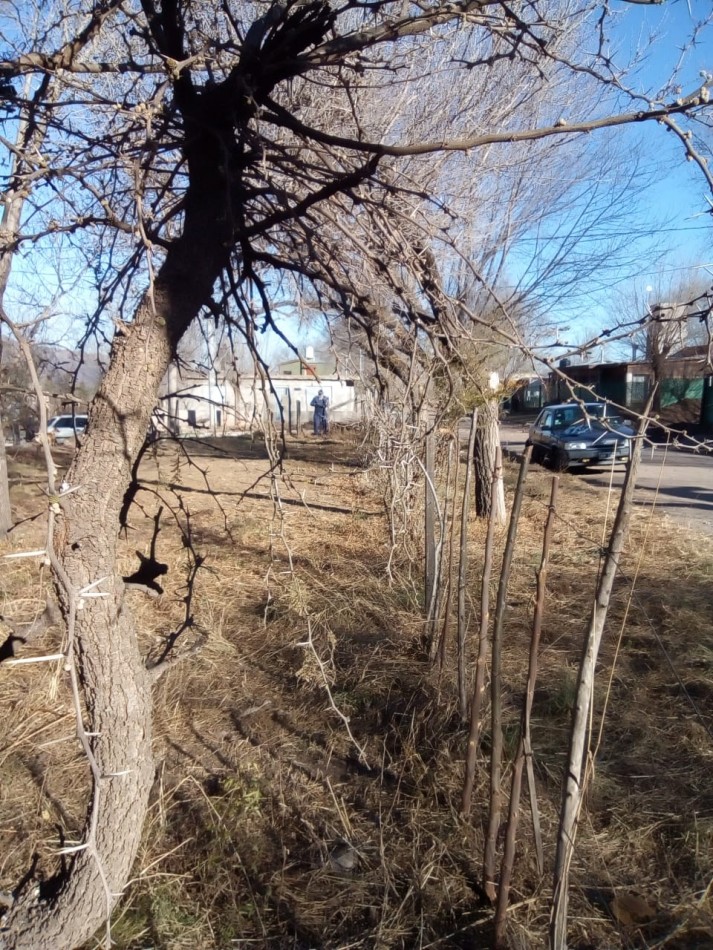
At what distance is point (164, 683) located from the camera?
4355mm

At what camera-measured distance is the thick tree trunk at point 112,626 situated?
2.13m

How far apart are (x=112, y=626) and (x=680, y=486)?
12.1 meters

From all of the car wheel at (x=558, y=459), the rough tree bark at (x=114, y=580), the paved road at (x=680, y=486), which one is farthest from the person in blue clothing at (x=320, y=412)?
the rough tree bark at (x=114, y=580)

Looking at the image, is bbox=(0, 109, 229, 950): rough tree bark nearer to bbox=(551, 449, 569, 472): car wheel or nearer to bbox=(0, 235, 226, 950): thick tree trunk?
bbox=(0, 235, 226, 950): thick tree trunk

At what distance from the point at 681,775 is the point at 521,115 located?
759 cm

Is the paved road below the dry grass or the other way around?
the other way around

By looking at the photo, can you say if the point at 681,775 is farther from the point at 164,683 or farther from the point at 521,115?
the point at 521,115

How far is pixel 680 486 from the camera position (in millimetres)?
12445

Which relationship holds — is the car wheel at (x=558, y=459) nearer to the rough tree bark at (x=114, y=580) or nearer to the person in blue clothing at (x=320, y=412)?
the rough tree bark at (x=114, y=580)

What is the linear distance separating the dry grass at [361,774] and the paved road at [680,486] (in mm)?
3010

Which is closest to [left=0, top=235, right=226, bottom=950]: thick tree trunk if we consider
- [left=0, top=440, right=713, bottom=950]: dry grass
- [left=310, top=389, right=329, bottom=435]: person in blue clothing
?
[left=0, top=440, right=713, bottom=950]: dry grass

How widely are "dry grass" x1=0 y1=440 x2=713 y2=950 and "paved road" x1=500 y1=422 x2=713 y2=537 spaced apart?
301cm

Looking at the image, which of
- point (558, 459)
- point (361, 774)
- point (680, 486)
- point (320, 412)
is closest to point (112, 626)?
point (361, 774)

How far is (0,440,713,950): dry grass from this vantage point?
2.53m
